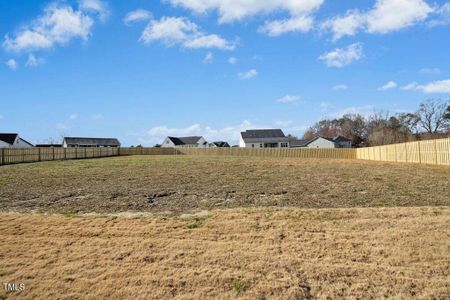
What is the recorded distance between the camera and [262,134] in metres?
67.5

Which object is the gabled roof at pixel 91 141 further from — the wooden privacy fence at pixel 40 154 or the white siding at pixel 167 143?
the wooden privacy fence at pixel 40 154

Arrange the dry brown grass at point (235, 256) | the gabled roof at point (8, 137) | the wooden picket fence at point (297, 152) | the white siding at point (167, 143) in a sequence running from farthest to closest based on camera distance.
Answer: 1. the white siding at point (167, 143)
2. the gabled roof at point (8, 137)
3. the wooden picket fence at point (297, 152)
4. the dry brown grass at point (235, 256)

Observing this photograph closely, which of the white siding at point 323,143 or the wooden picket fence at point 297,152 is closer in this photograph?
the wooden picket fence at point 297,152

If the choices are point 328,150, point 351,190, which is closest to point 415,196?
point 351,190

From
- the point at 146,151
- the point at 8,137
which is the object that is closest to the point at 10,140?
the point at 8,137

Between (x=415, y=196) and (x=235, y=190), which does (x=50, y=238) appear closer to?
(x=235, y=190)

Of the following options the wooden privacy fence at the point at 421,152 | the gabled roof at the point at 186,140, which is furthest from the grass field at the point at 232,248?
the gabled roof at the point at 186,140

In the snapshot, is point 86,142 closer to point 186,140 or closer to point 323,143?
point 186,140

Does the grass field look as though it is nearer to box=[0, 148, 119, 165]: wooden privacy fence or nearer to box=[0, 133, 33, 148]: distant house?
box=[0, 148, 119, 165]: wooden privacy fence

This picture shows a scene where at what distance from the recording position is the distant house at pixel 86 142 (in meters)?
72.1

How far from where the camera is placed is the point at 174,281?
12.6ft

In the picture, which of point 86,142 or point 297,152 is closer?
point 297,152

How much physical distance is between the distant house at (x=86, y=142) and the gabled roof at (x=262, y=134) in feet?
102

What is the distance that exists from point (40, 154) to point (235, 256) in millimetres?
31994
